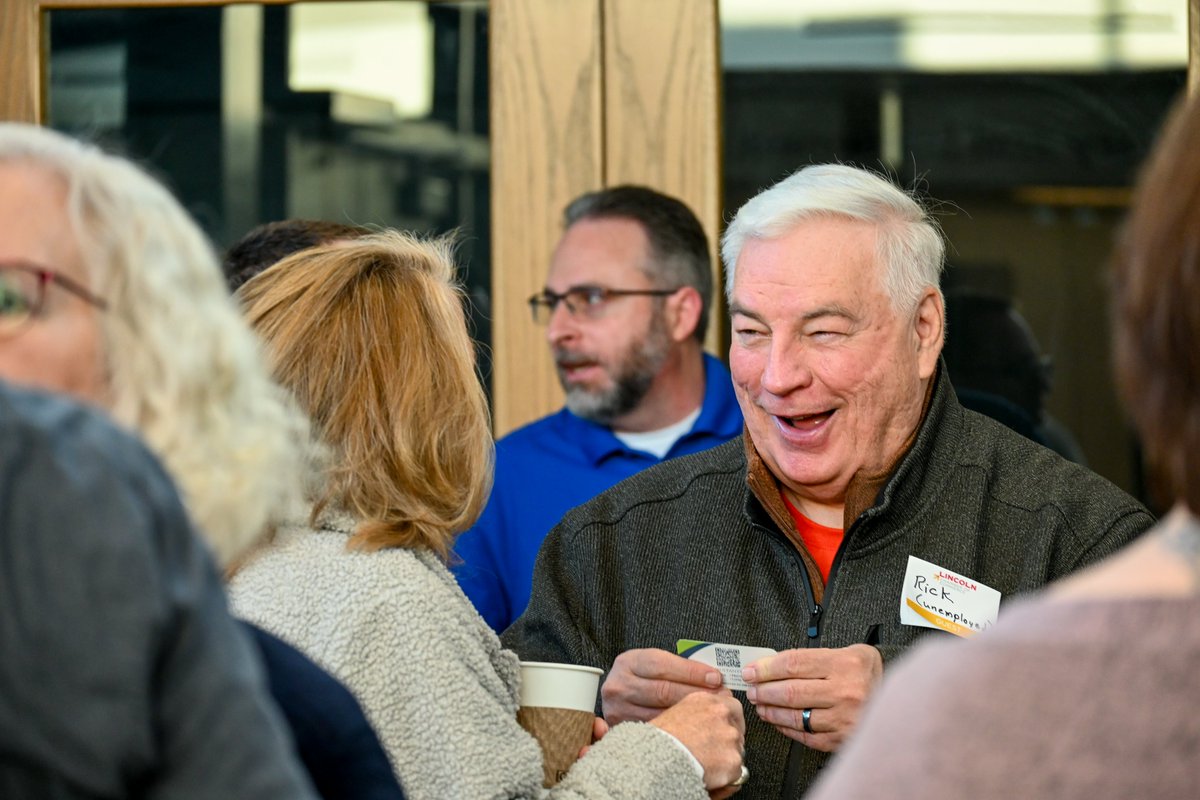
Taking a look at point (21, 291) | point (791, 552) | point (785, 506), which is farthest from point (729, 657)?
point (21, 291)

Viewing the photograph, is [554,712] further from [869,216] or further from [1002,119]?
[1002,119]

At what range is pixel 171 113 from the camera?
3838mm

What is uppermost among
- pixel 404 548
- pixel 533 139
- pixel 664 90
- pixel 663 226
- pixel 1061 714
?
pixel 664 90

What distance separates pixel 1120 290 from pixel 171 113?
3.20m

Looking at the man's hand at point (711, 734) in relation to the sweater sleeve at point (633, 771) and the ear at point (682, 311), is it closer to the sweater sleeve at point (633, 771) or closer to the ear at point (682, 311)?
the sweater sleeve at point (633, 771)

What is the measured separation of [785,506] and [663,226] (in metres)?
1.31

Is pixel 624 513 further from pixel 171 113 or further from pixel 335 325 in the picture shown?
pixel 171 113

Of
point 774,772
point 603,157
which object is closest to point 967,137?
point 603,157

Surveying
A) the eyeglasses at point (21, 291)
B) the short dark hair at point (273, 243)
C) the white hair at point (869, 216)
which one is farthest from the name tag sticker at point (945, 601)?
the eyeglasses at point (21, 291)

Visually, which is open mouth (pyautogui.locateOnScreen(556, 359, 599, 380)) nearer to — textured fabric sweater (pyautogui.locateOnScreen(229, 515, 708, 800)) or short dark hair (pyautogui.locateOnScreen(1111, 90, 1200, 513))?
textured fabric sweater (pyautogui.locateOnScreen(229, 515, 708, 800))

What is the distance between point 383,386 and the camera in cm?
182

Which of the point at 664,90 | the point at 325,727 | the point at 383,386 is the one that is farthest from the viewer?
the point at 664,90

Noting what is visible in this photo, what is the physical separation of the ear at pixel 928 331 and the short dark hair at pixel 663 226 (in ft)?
3.80

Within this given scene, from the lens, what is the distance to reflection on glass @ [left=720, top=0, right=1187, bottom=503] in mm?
3666
